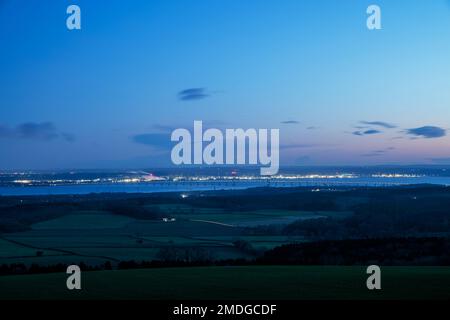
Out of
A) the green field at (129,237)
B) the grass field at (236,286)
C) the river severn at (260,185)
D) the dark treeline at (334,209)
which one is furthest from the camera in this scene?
the river severn at (260,185)

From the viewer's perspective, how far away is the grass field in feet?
37.0

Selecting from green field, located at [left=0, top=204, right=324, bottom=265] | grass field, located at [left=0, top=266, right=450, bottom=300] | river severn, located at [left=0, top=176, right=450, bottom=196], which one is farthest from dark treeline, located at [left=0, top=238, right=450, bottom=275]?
river severn, located at [left=0, top=176, right=450, bottom=196]

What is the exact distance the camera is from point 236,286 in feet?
42.3

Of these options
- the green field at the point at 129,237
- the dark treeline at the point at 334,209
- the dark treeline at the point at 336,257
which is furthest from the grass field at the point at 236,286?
the dark treeline at the point at 334,209

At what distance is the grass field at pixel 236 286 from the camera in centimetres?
1127

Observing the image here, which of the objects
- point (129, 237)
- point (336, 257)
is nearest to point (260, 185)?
point (129, 237)

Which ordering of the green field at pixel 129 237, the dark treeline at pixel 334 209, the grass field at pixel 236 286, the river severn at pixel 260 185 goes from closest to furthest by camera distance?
1. the grass field at pixel 236 286
2. the green field at pixel 129 237
3. the dark treeline at pixel 334 209
4. the river severn at pixel 260 185

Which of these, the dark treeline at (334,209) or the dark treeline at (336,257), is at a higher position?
the dark treeline at (334,209)

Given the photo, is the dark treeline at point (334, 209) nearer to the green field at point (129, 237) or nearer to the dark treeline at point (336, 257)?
the green field at point (129, 237)

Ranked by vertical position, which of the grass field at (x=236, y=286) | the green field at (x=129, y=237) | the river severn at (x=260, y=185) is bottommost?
the green field at (x=129, y=237)

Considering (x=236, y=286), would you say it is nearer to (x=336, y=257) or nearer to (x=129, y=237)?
(x=336, y=257)

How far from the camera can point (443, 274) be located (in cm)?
1430

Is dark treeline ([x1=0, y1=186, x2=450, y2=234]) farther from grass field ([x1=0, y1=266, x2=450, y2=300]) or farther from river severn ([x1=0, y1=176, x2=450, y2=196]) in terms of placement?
river severn ([x1=0, y1=176, x2=450, y2=196])
